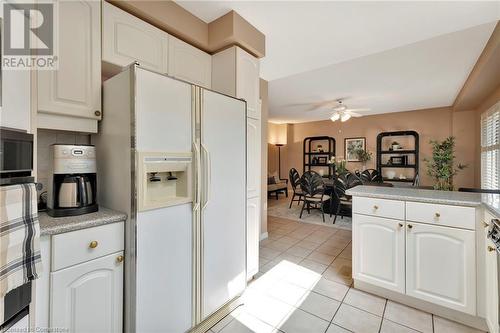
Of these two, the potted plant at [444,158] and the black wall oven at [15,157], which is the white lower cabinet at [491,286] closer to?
the black wall oven at [15,157]

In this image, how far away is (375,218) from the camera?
6.48 feet

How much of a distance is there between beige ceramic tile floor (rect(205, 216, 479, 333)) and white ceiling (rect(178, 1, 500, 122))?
2547 mm

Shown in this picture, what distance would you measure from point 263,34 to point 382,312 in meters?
2.77

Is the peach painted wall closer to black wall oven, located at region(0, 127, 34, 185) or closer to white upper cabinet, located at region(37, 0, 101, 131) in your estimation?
white upper cabinet, located at region(37, 0, 101, 131)

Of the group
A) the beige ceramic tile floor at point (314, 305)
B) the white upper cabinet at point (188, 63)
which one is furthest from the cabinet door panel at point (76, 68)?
the beige ceramic tile floor at point (314, 305)

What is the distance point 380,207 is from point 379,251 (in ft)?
1.29

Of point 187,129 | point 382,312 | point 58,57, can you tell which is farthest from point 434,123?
point 58,57

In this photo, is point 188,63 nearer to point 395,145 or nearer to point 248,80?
point 248,80

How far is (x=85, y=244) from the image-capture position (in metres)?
1.16

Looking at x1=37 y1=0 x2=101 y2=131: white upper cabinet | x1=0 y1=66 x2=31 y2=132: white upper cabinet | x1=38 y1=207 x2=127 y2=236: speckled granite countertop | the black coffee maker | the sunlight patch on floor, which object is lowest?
the sunlight patch on floor

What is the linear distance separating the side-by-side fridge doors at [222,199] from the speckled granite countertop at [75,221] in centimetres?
54

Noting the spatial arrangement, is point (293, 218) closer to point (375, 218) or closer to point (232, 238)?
point (375, 218)

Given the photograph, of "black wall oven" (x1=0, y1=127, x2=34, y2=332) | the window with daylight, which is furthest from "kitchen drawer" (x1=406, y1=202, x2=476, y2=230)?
the window with daylight

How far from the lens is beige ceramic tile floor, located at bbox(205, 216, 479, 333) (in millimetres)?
1646
